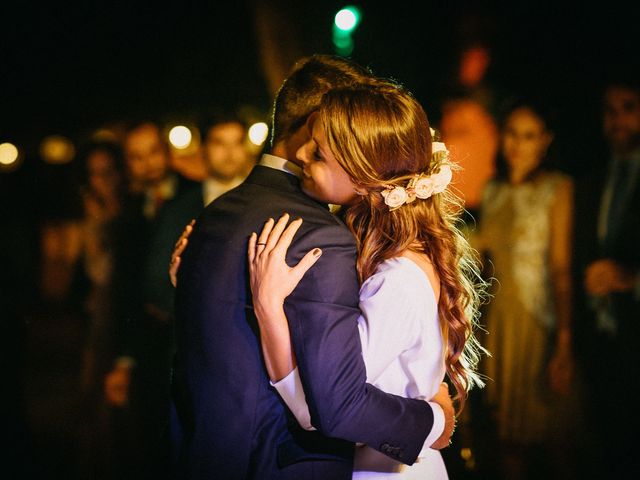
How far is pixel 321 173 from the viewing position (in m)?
1.44

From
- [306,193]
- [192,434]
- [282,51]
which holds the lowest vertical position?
[192,434]

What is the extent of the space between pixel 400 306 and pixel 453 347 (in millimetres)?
412

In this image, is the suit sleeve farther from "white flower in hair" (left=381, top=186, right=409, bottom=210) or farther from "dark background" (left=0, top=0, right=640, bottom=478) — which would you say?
"dark background" (left=0, top=0, right=640, bottom=478)

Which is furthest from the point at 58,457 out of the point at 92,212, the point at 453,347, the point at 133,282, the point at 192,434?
the point at 453,347

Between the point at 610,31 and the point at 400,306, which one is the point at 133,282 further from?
the point at 610,31

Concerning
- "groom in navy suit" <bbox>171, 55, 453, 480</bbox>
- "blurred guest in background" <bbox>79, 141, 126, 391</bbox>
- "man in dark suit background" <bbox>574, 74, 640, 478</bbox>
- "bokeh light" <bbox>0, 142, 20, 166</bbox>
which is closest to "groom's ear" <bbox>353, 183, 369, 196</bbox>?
"groom in navy suit" <bbox>171, 55, 453, 480</bbox>

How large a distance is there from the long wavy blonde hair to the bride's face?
28 mm

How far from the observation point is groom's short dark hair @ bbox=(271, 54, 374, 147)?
158 cm

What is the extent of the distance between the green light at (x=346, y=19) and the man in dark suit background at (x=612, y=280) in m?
1.72

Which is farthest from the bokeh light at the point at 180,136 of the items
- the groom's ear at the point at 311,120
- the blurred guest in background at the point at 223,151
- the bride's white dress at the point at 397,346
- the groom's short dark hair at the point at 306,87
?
the bride's white dress at the point at 397,346

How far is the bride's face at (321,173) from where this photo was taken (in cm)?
144

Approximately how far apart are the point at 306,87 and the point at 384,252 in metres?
0.55

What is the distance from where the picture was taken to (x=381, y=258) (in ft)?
4.97

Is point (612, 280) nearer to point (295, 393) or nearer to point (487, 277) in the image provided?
point (487, 277)
